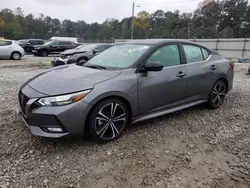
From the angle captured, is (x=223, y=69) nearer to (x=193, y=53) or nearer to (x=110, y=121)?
(x=193, y=53)

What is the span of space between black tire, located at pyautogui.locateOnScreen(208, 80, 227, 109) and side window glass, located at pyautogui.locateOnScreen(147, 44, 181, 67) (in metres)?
1.15

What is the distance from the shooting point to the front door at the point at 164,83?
2.88 metres

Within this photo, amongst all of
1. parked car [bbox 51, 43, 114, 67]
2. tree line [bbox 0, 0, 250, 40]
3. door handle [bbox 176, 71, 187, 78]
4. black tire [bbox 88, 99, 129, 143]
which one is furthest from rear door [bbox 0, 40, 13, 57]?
tree line [bbox 0, 0, 250, 40]

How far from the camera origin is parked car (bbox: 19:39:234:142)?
92.3 inches

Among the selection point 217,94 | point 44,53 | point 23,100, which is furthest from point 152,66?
point 44,53

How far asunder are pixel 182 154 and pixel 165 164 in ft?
1.12

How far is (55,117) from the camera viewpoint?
2262 mm

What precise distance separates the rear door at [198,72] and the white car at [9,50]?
13.0 metres

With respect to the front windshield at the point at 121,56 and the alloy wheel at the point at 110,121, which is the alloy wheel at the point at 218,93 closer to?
the front windshield at the point at 121,56

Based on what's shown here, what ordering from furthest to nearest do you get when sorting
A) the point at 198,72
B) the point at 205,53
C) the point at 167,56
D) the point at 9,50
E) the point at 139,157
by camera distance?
the point at 9,50, the point at 205,53, the point at 198,72, the point at 167,56, the point at 139,157

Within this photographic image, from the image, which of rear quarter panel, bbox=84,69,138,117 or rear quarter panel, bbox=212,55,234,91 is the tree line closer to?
rear quarter panel, bbox=212,55,234,91

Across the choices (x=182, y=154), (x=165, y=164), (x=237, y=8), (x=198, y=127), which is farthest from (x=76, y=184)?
(x=237, y=8)

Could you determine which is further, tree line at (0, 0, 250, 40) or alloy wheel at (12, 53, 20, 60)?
tree line at (0, 0, 250, 40)

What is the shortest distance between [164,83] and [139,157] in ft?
4.05
